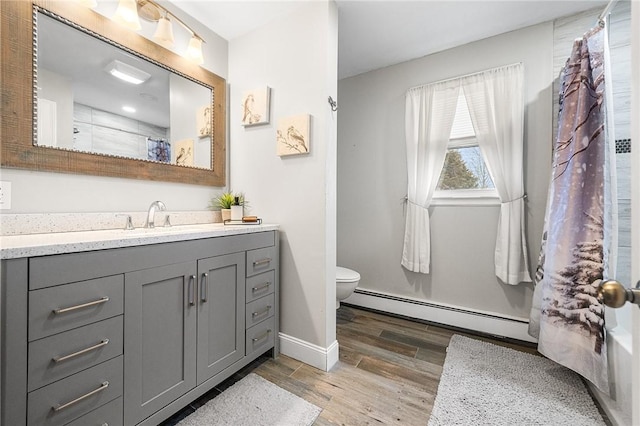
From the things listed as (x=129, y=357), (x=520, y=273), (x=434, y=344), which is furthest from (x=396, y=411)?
(x=520, y=273)

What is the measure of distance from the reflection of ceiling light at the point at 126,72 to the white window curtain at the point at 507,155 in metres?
2.48

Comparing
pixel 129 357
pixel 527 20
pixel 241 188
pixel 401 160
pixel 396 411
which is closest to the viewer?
pixel 129 357

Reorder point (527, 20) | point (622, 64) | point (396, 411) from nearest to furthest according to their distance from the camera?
point (396, 411)
point (622, 64)
point (527, 20)

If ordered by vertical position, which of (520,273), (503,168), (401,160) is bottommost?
(520,273)

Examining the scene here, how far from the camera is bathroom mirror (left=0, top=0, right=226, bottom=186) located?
3.92ft

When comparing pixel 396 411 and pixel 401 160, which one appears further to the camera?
pixel 401 160

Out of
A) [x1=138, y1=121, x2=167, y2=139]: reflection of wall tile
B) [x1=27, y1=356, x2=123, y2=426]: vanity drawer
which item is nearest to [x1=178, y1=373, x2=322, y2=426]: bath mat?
[x1=27, y1=356, x2=123, y2=426]: vanity drawer

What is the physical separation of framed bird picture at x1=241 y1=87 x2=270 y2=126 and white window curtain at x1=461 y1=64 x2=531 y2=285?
1.71 metres

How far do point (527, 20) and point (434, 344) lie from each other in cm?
250

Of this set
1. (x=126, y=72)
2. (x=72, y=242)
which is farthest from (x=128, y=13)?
(x=72, y=242)

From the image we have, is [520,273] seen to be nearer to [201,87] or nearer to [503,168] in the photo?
[503,168]

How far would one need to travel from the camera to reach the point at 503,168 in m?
2.04

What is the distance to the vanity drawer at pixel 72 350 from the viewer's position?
0.82 meters

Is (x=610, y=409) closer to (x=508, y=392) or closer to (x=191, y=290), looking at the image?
(x=508, y=392)
